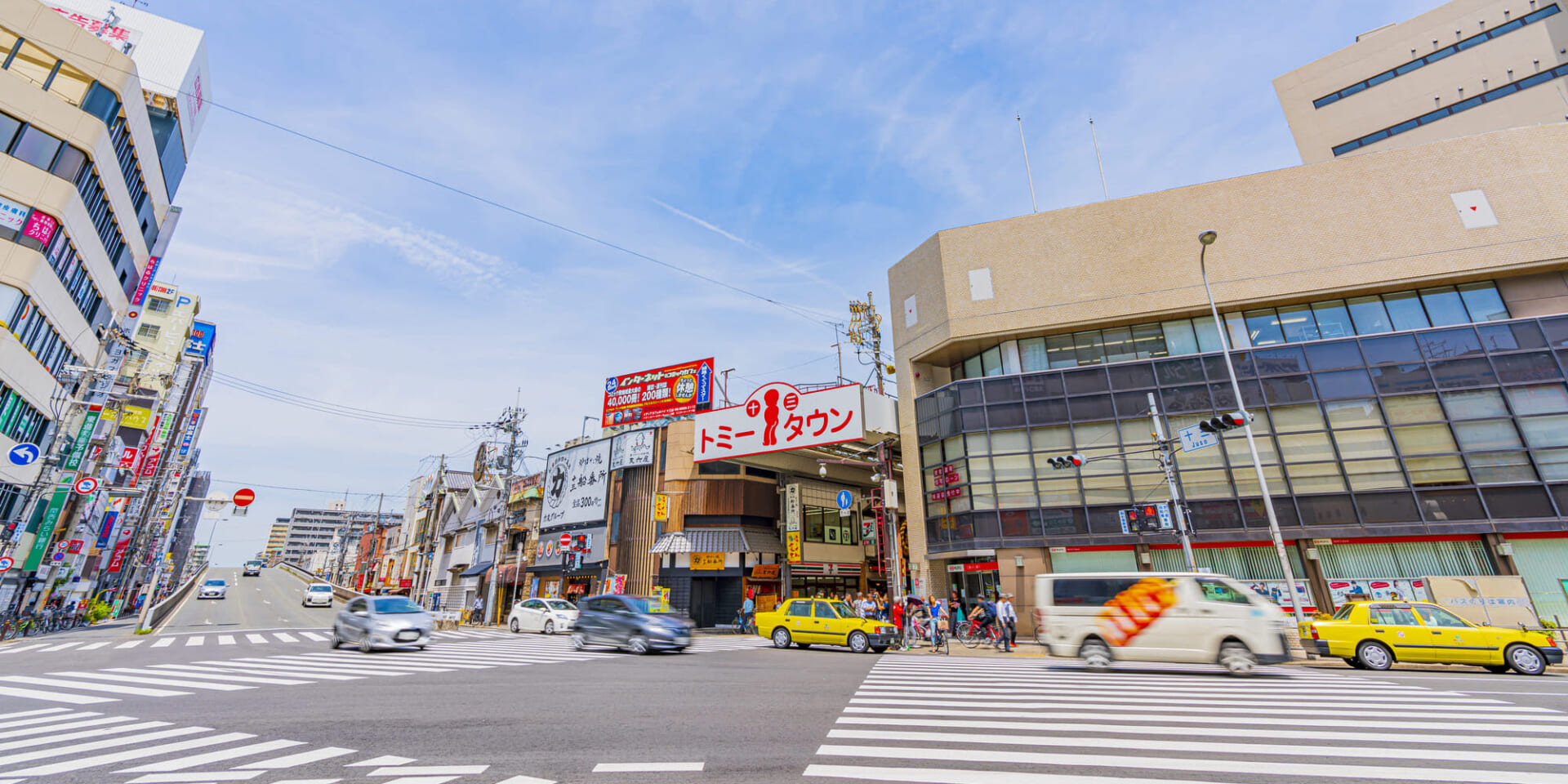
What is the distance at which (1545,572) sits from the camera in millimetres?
19438

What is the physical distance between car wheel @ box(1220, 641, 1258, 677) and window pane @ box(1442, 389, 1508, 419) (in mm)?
17150

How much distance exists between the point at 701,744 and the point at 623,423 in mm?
33921

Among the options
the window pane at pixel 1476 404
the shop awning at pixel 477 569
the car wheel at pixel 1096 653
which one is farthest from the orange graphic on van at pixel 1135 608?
the shop awning at pixel 477 569

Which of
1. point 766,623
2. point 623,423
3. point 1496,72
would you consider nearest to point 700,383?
point 623,423

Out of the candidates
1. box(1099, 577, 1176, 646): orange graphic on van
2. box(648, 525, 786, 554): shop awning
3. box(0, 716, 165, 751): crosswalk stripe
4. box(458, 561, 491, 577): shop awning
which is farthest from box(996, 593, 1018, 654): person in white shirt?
box(458, 561, 491, 577): shop awning


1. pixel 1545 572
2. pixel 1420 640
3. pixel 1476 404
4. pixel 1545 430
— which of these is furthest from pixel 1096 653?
pixel 1545 430

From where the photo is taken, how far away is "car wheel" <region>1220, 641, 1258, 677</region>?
12.6 m

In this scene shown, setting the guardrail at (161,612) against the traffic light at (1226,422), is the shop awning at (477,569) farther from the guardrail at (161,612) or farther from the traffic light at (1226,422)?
the traffic light at (1226,422)

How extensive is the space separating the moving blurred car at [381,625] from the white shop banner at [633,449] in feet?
58.9

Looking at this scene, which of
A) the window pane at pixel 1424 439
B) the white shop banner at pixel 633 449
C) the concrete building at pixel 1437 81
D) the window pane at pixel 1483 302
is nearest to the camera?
the window pane at pixel 1424 439

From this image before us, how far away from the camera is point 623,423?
127ft

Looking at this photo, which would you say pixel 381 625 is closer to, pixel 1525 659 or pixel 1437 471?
pixel 1525 659

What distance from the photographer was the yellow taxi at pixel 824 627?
19625 millimetres

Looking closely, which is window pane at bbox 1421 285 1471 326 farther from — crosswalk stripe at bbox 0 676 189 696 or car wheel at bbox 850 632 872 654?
crosswalk stripe at bbox 0 676 189 696
